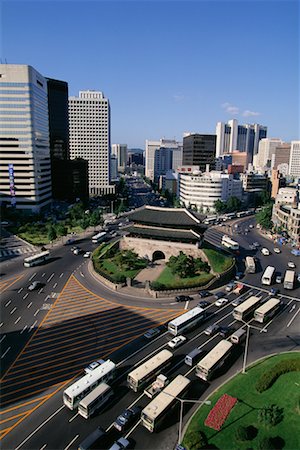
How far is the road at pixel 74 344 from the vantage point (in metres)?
36.0

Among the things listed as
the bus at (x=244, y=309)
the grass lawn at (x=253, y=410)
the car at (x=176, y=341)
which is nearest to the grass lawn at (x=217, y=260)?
the bus at (x=244, y=309)

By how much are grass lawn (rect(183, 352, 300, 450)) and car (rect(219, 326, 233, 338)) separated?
847 centimetres

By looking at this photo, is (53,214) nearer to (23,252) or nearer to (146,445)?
(23,252)

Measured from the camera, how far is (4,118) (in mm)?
144875

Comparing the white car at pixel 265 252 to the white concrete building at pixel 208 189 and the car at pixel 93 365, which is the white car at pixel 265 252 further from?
the white concrete building at pixel 208 189

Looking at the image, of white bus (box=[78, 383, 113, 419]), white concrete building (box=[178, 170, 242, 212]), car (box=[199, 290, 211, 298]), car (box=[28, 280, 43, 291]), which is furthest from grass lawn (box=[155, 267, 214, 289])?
white concrete building (box=[178, 170, 242, 212])

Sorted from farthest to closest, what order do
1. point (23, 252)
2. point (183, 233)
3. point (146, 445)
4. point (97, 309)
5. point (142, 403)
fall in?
1. point (23, 252)
2. point (183, 233)
3. point (97, 309)
4. point (142, 403)
5. point (146, 445)

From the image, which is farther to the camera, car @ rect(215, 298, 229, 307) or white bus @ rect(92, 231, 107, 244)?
white bus @ rect(92, 231, 107, 244)

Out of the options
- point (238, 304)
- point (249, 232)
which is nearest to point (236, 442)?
point (238, 304)

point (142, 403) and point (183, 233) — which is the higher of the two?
point (183, 233)

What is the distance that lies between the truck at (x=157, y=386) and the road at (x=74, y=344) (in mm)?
999

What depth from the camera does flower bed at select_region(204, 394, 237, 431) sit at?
36031 millimetres

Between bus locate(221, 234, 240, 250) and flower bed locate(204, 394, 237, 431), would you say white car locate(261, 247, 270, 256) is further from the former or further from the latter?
flower bed locate(204, 394, 237, 431)

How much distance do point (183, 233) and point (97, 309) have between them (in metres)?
35.6
